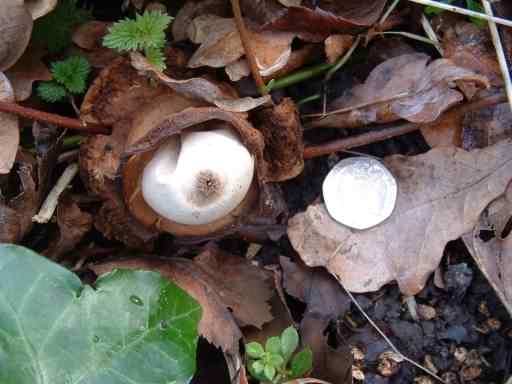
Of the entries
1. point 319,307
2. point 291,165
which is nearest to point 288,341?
point 319,307

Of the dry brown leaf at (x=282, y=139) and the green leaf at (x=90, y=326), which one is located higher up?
the dry brown leaf at (x=282, y=139)

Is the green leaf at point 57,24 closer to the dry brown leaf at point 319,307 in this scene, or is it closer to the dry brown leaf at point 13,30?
the dry brown leaf at point 13,30

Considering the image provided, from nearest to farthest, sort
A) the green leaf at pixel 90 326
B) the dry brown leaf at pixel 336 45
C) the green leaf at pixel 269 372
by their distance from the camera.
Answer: the green leaf at pixel 90 326 < the green leaf at pixel 269 372 < the dry brown leaf at pixel 336 45

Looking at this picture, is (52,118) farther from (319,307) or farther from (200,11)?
(319,307)

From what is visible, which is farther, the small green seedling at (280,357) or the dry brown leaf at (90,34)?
the dry brown leaf at (90,34)

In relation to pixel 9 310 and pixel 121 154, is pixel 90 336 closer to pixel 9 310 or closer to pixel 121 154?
pixel 9 310

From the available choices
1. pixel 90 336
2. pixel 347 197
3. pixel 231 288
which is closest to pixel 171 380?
pixel 90 336

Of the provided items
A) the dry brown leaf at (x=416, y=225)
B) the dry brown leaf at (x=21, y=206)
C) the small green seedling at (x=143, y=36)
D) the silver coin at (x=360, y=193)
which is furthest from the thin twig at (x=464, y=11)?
the dry brown leaf at (x=21, y=206)
